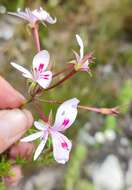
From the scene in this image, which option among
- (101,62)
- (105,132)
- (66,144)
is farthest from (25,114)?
(101,62)

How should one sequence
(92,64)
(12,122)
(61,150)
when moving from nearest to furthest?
1. (61,150)
2. (12,122)
3. (92,64)

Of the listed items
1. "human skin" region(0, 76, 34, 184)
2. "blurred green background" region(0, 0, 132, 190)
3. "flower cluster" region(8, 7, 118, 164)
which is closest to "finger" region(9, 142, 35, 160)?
"human skin" region(0, 76, 34, 184)

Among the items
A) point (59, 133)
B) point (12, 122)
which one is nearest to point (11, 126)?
point (12, 122)

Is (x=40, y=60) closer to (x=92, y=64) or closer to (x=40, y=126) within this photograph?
(x=40, y=126)

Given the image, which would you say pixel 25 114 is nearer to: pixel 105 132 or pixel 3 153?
pixel 3 153

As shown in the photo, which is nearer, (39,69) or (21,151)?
(39,69)

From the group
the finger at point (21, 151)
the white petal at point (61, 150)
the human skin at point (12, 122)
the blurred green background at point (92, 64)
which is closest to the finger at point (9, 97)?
the human skin at point (12, 122)
